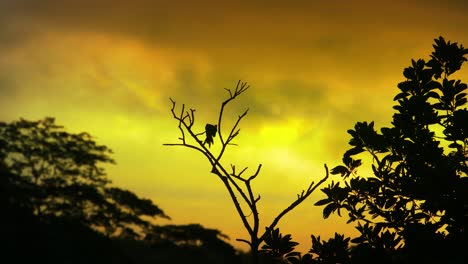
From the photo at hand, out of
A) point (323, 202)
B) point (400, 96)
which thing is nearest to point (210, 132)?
point (323, 202)

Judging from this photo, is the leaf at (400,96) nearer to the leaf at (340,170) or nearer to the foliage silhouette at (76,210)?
the leaf at (340,170)

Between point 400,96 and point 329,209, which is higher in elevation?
point 400,96

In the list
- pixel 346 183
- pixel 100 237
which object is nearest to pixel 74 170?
pixel 100 237

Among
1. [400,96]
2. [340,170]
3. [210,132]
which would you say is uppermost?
[400,96]

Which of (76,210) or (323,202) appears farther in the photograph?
(76,210)

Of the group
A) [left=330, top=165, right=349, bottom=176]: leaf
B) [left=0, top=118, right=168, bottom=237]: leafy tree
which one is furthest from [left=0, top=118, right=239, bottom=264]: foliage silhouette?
[left=330, top=165, right=349, bottom=176]: leaf

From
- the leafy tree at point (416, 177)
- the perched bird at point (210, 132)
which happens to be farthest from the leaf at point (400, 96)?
the perched bird at point (210, 132)

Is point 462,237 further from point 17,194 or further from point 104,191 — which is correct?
point 104,191

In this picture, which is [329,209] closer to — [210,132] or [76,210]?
[210,132]

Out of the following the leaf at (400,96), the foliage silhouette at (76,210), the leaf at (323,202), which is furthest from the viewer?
the foliage silhouette at (76,210)

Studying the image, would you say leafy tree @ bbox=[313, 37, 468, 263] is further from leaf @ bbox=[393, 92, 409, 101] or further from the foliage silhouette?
the foliage silhouette

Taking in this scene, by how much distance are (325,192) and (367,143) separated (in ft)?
2.53

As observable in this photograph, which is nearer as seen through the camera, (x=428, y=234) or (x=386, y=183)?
(x=428, y=234)

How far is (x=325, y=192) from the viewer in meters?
7.24
